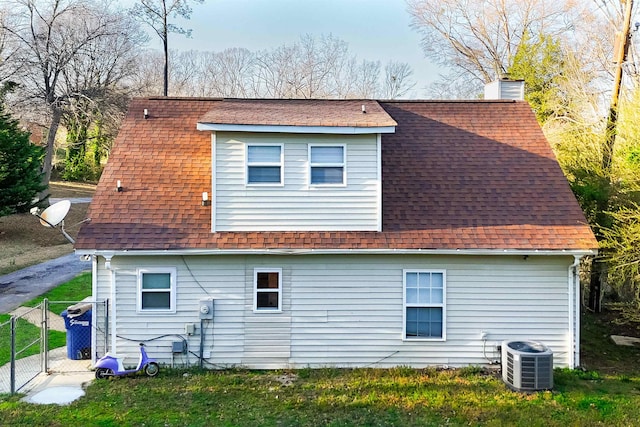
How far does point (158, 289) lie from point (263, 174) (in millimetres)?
2975

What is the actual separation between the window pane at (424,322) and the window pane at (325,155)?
129 inches

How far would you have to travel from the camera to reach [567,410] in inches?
307

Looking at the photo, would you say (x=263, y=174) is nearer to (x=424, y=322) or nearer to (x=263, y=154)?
(x=263, y=154)

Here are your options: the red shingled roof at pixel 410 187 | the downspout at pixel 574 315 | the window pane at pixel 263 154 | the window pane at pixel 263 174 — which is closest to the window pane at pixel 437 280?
the red shingled roof at pixel 410 187

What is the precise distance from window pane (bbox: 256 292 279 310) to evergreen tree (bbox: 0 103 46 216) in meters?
18.9

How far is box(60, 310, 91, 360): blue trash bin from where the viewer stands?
32.0 ft

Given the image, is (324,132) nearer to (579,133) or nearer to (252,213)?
(252,213)

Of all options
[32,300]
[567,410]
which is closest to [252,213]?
[567,410]

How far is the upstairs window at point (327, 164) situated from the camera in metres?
9.80

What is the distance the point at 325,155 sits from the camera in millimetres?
9852

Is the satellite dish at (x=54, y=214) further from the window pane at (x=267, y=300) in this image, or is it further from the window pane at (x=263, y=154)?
the window pane at (x=267, y=300)

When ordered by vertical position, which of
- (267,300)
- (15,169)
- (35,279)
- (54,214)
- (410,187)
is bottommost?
(35,279)

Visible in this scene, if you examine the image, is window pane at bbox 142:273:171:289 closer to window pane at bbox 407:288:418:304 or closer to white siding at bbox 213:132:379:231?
white siding at bbox 213:132:379:231

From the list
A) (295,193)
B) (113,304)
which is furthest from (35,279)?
(295,193)
